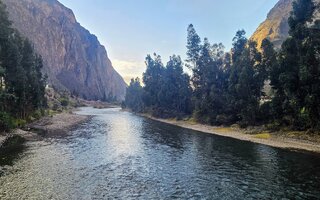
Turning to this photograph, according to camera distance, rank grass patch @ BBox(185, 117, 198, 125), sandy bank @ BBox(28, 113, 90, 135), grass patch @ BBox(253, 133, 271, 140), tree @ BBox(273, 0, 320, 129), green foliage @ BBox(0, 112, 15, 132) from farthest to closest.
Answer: grass patch @ BBox(185, 117, 198, 125)
sandy bank @ BBox(28, 113, 90, 135)
grass patch @ BBox(253, 133, 271, 140)
green foliage @ BBox(0, 112, 15, 132)
tree @ BBox(273, 0, 320, 129)

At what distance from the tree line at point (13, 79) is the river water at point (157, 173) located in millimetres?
14776

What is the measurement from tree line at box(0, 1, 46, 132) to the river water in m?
14.8

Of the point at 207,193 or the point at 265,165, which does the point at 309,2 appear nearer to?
the point at 265,165

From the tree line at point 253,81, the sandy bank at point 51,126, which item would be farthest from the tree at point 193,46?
the sandy bank at point 51,126

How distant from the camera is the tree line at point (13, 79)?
2356 inches

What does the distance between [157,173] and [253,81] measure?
4924cm

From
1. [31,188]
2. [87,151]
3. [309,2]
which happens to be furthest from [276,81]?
[31,188]

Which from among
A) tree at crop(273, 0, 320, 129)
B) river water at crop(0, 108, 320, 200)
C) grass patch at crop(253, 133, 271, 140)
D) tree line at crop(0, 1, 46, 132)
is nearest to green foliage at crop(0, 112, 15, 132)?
tree line at crop(0, 1, 46, 132)

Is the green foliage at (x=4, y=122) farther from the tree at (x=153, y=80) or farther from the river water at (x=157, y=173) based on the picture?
the tree at (x=153, y=80)

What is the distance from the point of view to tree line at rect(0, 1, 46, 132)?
5984cm

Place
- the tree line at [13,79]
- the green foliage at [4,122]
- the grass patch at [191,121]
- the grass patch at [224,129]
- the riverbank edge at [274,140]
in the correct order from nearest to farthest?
the riverbank edge at [274,140] → the green foliage at [4,122] → the tree line at [13,79] → the grass patch at [224,129] → the grass patch at [191,121]

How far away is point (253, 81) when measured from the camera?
7656 cm

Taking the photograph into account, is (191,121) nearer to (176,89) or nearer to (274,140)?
(176,89)

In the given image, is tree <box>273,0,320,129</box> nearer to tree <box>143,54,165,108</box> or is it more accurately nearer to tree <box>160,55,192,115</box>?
tree <box>160,55,192,115</box>
